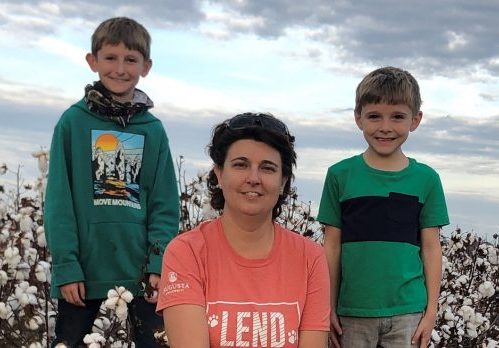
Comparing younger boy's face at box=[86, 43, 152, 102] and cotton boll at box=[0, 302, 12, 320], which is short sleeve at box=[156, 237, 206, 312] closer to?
younger boy's face at box=[86, 43, 152, 102]

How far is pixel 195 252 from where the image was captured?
289cm

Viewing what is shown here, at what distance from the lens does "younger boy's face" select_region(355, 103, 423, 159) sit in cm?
355

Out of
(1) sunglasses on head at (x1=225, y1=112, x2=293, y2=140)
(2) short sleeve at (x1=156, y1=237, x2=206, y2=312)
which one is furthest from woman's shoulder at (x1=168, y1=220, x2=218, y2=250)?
(1) sunglasses on head at (x1=225, y1=112, x2=293, y2=140)

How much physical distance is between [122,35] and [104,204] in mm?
757

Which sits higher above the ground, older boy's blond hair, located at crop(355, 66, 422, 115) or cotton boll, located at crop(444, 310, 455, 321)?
older boy's blond hair, located at crop(355, 66, 422, 115)

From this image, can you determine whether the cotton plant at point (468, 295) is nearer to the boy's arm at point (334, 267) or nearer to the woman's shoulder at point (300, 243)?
the boy's arm at point (334, 267)

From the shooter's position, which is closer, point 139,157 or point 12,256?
point 139,157

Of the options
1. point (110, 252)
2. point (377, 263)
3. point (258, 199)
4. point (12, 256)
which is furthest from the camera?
point (12, 256)

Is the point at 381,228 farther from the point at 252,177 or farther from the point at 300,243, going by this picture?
the point at 252,177

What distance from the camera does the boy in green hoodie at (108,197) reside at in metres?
3.78

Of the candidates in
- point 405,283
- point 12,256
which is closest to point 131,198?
point 12,256

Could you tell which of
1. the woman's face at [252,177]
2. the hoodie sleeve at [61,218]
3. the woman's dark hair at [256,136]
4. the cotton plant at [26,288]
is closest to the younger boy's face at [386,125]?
the woman's dark hair at [256,136]

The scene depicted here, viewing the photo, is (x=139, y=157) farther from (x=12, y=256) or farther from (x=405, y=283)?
(x=405, y=283)

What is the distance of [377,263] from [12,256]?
1.99 metres
